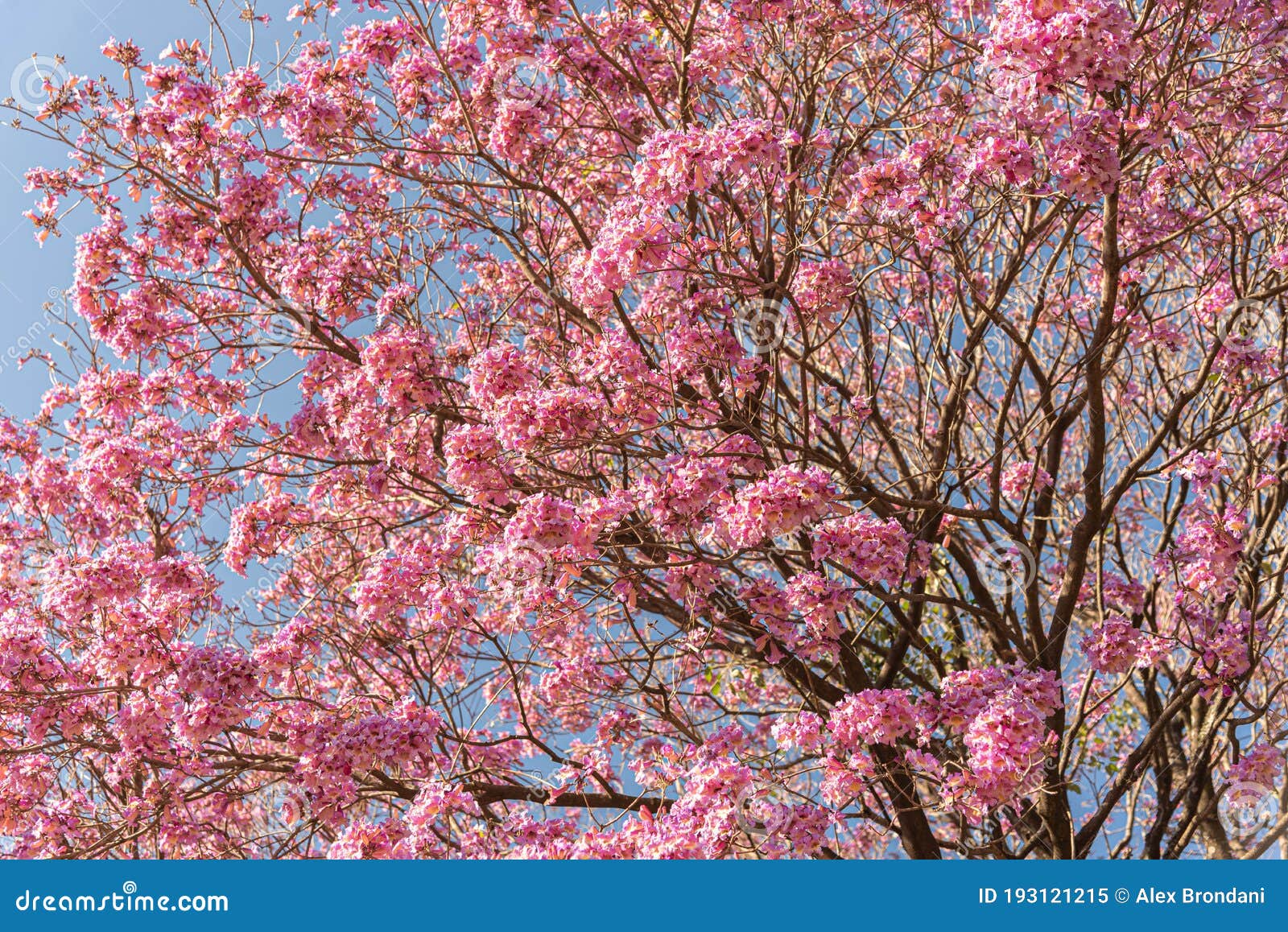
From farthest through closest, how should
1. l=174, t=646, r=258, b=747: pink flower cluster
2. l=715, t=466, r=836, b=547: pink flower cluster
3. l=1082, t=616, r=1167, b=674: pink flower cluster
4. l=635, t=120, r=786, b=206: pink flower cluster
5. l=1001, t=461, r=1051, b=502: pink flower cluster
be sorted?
l=1001, t=461, r=1051, b=502: pink flower cluster
l=1082, t=616, r=1167, b=674: pink flower cluster
l=174, t=646, r=258, b=747: pink flower cluster
l=715, t=466, r=836, b=547: pink flower cluster
l=635, t=120, r=786, b=206: pink flower cluster

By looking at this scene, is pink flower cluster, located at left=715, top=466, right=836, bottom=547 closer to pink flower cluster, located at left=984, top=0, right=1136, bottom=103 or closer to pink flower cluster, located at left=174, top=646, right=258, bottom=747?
pink flower cluster, located at left=984, top=0, right=1136, bottom=103

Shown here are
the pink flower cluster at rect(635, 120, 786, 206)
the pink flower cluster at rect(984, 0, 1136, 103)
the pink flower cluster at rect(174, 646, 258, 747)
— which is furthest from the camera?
the pink flower cluster at rect(174, 646, 258, 747)

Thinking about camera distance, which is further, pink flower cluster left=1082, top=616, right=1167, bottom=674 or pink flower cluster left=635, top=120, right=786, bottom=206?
pink flower cluster left=1082, top=616, right=1167, bottom=674

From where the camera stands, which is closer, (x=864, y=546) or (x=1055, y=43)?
(x=1055, y=43)

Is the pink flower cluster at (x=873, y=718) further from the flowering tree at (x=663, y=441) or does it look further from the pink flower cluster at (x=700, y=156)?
the pink flower cluster at (x=700, y=156)

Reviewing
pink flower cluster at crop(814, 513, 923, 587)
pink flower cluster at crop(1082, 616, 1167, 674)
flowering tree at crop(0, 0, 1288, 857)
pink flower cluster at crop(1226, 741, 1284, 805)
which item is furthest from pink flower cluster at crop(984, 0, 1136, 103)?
pink flower cluster at crop(1226, 741, 1284, 805)

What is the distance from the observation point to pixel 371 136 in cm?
565

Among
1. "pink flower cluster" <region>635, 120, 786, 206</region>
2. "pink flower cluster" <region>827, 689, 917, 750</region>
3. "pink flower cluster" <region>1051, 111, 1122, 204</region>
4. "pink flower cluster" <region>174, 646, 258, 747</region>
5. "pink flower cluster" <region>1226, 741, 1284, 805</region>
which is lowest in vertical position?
"pink flower cluster" <region>1226, 741, 1284, 805</region>

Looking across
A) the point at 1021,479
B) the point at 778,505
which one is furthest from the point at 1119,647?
the point at 778,505

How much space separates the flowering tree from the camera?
4.32 metres

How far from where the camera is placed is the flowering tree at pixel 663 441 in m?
4.32

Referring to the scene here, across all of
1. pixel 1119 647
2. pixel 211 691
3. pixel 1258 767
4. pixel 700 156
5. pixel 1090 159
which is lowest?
pixel 1258 767

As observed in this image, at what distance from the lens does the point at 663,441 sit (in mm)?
4992

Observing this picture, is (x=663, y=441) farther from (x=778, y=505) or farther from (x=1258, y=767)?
(x=1258, y=767)
